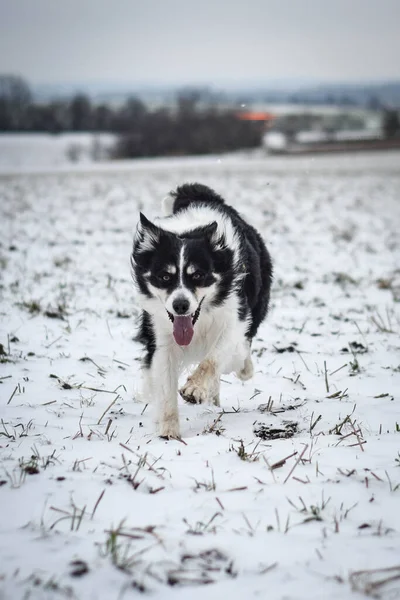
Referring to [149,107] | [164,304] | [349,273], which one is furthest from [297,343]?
[149,107]

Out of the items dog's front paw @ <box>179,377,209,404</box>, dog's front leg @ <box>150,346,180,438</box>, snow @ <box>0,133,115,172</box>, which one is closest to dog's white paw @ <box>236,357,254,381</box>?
dog's front leg @ <box>150,346,180,438</box>

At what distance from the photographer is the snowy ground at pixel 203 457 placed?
2104 mm

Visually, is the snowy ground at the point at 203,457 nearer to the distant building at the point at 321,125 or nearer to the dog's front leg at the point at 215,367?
the dog's front leg at the point at 215,367

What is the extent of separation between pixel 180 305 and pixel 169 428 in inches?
30.3

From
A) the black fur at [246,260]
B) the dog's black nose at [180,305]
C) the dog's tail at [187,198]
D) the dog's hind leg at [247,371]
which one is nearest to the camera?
the dog's black nose at [180,305]

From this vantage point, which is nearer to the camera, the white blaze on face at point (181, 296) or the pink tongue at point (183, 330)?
the white blaze on face at point (181, 296)

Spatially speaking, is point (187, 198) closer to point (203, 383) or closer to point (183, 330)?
point (183, 330)

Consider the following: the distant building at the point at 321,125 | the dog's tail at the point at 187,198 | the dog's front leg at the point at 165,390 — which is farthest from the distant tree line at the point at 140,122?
the dog's front leg at the point at 165,390

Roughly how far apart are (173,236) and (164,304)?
491mm

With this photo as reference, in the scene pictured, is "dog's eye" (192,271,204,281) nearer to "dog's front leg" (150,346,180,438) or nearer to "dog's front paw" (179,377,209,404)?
"dog's front leg" (150,346,180,438)

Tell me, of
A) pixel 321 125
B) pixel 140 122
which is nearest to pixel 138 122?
pixel 140 122

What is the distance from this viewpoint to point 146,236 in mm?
4117

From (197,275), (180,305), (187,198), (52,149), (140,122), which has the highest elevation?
(140,122)

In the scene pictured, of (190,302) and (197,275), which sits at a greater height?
(197,275)
